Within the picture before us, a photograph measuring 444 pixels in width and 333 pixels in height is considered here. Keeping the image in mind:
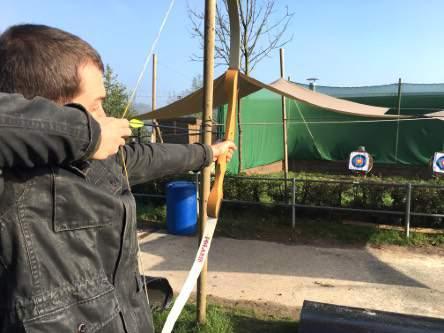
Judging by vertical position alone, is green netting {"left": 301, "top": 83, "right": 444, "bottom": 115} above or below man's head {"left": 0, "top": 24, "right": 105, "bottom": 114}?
above

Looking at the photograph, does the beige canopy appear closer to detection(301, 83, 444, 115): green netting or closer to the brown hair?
the brown hair

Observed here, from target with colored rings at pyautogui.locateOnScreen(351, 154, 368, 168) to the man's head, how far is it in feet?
32.2

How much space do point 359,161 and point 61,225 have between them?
10070mm

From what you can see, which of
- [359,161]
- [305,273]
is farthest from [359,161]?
[305,273]

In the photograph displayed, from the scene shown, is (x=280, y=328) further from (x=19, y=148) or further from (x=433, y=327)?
(x=19, y=148)

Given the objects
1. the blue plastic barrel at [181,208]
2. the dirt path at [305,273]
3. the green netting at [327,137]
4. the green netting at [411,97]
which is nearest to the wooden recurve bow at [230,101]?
the dirt path at [305,273]

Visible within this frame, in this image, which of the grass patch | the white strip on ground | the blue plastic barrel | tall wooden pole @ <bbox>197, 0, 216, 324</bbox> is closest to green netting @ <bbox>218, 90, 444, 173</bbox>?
the blue plastic barrel

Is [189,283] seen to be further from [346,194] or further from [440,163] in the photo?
[440,163]

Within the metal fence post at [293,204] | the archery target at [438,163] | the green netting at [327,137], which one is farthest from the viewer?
the green netting at [327,137]

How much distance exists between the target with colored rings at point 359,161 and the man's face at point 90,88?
32.0 ft

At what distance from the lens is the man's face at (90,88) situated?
0.90 meters

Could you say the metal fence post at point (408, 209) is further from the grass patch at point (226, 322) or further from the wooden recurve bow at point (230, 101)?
the wooden recurve bow at point (230, 101)

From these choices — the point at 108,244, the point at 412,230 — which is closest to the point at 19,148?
the point at 108,244

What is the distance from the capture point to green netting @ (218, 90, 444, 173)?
1077 cm
